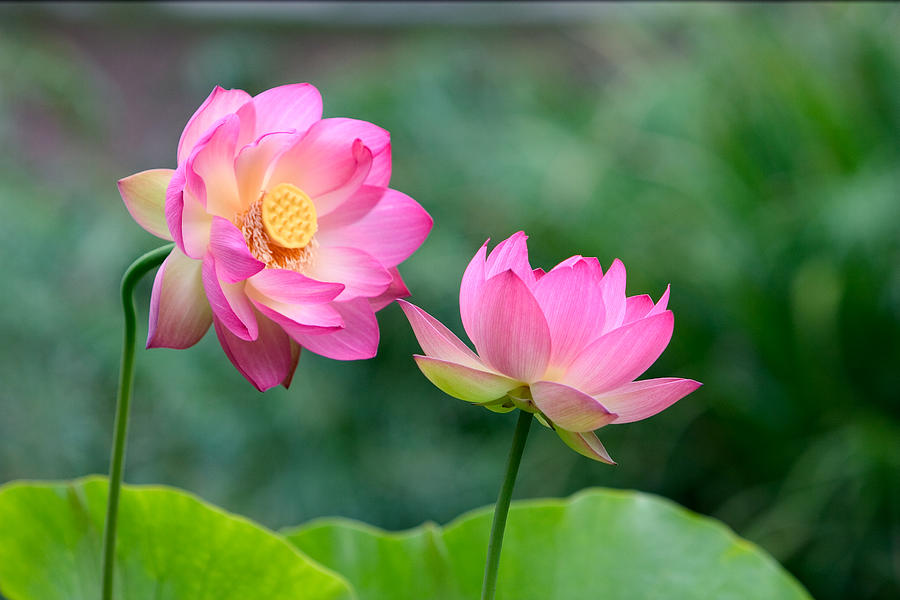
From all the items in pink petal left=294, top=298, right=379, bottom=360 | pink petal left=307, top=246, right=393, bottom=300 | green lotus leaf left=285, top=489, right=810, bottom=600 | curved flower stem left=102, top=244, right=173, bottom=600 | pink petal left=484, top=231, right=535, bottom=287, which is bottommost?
green lotus leaf left=285, top=489, right=810, bottom=600

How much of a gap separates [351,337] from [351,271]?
21 mm

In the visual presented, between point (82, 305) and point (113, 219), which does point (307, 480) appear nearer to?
point (82, 305)

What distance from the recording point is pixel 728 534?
333 millimetres

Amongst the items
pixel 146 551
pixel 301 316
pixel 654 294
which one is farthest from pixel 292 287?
pixel 654 294

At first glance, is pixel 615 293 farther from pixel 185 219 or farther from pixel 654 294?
pixel 654 294

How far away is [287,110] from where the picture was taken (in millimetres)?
246

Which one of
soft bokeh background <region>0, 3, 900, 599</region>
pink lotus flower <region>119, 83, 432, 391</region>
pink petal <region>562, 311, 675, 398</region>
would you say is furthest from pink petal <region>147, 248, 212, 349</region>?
soft bokeh background <region>0, 3, 900, 599</region>

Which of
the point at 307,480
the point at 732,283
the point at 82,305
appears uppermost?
the point at 732,283

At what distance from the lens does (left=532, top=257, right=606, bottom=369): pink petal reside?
21 cm

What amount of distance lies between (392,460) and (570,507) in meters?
1.03

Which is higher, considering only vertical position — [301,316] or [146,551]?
[301,316]

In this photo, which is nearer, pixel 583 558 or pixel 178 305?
pixel 178 305

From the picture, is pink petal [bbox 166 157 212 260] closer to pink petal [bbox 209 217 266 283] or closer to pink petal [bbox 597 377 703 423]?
pink petal [bbox 209 217 266 283]

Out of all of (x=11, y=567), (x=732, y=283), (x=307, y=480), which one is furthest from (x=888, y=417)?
(x=11, y=567)
